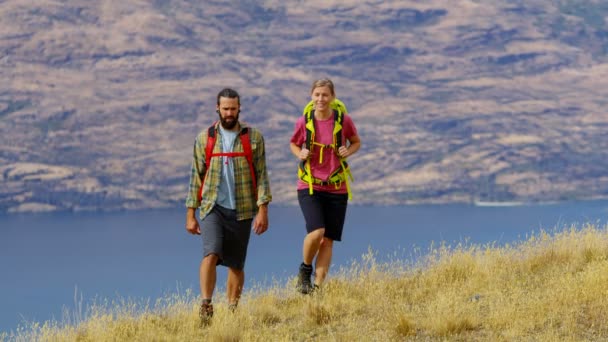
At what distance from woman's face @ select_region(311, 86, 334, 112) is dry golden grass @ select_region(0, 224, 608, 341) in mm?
1524

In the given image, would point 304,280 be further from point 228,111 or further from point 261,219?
point 228,111

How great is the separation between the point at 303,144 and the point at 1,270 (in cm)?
18706

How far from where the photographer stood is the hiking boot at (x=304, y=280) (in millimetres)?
7982

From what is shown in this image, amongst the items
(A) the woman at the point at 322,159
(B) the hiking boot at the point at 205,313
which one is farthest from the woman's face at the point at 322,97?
(B) the hiking boot at the point at 205,313

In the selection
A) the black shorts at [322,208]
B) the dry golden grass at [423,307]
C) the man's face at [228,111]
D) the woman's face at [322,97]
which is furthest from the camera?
the black shorts at [322,208]

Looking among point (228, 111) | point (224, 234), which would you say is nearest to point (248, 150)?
point (228, 111)

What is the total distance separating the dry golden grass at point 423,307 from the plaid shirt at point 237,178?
0.80 m

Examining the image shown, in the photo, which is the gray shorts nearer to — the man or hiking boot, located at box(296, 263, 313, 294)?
the man

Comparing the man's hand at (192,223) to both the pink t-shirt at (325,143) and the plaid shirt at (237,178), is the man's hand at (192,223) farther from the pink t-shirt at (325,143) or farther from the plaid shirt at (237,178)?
the pink t-shirt at (325,143)

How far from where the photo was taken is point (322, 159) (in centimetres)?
764

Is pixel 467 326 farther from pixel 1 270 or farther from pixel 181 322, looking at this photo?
pixel 1 270

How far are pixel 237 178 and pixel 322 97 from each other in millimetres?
1156

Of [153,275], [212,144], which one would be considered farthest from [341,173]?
[153,275]

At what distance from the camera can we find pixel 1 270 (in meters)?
184
